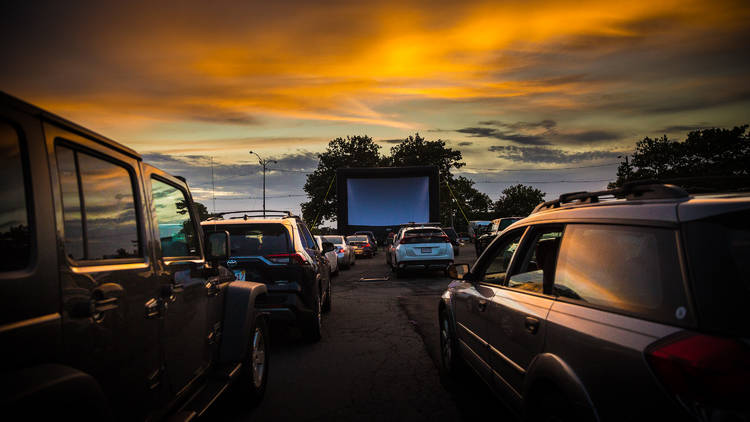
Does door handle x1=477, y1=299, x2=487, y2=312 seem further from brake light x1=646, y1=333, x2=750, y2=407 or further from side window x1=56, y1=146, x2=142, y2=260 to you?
side window x1=56, y1=146, x2=142, y2=260

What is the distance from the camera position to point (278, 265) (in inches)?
261

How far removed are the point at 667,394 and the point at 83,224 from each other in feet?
8.21

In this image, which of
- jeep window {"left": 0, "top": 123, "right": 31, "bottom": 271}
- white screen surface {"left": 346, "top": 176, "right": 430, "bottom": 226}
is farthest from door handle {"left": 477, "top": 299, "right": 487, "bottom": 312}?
white screen surface {"left": 346, "top": 176, "right": 430, "bottom": 226}

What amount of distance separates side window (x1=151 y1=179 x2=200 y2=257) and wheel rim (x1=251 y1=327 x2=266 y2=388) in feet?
4.01

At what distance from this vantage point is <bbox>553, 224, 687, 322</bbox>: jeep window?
6.63 feet

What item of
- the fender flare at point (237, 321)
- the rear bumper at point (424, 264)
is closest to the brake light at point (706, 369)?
the fender flare at point (237, 321)

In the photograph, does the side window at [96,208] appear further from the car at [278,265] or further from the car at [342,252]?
the car at [342,252]

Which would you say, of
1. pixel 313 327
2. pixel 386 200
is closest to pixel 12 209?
pixel 313 327

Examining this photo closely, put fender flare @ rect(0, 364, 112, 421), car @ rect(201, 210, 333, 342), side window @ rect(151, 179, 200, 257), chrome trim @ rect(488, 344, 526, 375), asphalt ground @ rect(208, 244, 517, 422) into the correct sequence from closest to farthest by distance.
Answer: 1. fender flare @ rect(0, 364, 112, 421)
2. chrome trim @ rect(488, 344, 526, 375)
3. side window @ rect(151, 179, 200, 257)
4. asphalt ground @ rect(208, 244, 517, 422)
5. car @ rect(201, 210, 333, 342)

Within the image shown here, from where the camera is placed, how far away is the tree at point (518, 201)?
474ft

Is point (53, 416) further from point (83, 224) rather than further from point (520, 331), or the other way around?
point (520, 331)

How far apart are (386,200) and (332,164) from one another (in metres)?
40.6

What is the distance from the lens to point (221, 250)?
439 cm

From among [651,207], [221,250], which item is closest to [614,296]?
[651,207]
